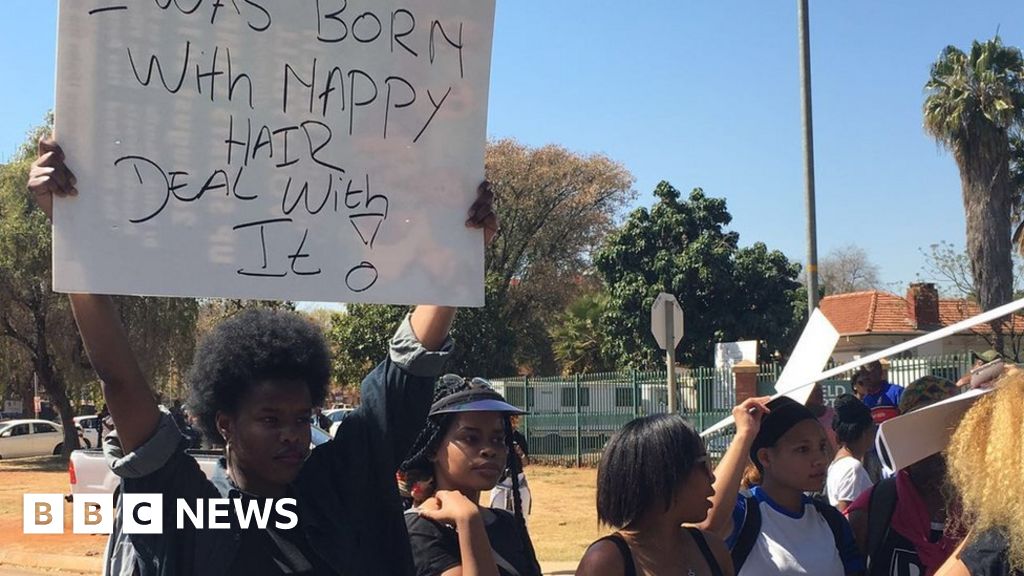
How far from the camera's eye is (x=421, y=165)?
2500mm

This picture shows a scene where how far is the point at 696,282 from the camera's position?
26031 millimetres

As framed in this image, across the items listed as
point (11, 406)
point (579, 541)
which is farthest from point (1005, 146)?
point (11, 406)

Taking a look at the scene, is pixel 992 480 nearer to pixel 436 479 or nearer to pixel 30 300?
pixel 436 479

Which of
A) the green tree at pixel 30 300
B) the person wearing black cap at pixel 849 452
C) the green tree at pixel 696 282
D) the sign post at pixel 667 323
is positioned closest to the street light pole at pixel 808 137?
the sign post at pixel 667 323

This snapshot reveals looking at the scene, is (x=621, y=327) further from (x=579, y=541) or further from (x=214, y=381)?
(x=214, y=381)

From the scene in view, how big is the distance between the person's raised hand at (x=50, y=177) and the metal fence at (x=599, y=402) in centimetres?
1451

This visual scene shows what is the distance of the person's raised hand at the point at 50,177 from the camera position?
7.01 feet

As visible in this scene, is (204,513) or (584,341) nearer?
(204,513)

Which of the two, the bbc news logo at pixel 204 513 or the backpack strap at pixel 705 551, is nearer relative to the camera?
the bbc news logo at pixel 204 513

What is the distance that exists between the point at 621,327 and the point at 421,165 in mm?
24826

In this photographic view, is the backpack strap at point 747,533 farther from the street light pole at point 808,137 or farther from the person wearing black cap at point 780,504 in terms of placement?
the street light pole at point 808,137

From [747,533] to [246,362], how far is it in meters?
1.88

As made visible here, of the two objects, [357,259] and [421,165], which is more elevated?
[421,165]

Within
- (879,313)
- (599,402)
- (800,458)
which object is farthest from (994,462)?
(879,313)
